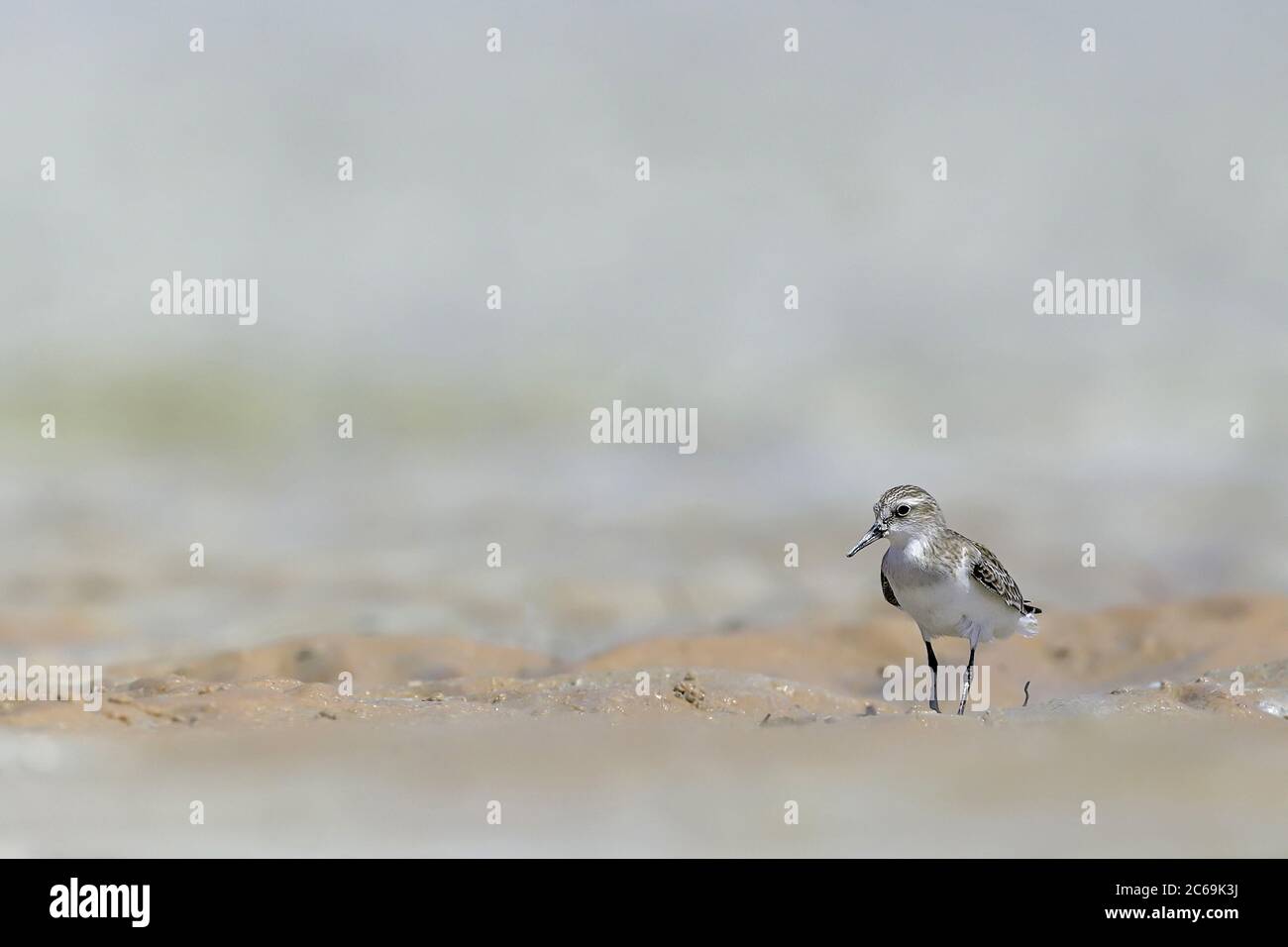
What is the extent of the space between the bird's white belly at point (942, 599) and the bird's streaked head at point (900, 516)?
0.16m

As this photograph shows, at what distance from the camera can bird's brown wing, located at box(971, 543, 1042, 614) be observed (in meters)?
10.0

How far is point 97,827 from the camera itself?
6324 mm

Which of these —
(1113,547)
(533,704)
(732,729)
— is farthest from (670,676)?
(1113,547)

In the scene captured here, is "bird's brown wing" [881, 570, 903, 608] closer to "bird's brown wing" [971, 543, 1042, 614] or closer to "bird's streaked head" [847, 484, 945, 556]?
"bird's streaked head" [847, 484, 945, 556]

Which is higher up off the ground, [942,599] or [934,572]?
[934,572]

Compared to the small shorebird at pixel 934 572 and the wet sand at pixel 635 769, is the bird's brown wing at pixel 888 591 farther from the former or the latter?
the wet sand at pixel 635 769

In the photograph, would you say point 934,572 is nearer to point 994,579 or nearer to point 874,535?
point 874,535

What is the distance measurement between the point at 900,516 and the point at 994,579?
79cm

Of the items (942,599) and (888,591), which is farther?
(888,591)

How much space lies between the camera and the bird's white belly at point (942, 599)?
9797 mm

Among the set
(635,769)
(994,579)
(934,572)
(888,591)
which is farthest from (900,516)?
(635,769)

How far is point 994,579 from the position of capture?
33.0 feet

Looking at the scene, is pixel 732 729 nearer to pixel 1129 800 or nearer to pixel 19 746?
pixel 1129 800


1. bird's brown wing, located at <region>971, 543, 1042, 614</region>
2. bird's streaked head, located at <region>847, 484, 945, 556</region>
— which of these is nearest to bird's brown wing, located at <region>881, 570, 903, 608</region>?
bird's streaked head, located at <region>847, 484, 945, 556</region>
